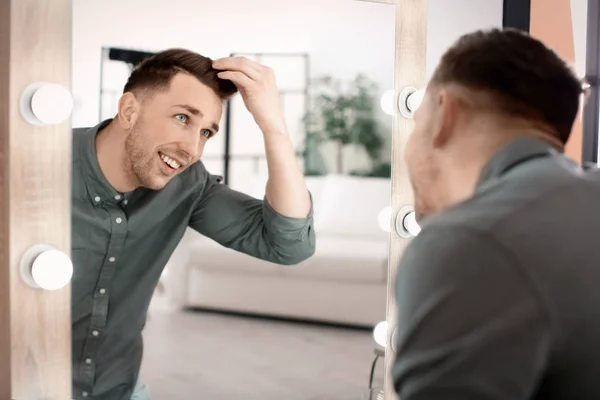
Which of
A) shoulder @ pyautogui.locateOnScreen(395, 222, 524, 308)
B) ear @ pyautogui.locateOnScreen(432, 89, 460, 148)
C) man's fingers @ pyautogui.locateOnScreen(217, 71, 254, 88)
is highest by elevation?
man's fingers @ pyautogui.locateOnScreen(217, 71, 254, 88)

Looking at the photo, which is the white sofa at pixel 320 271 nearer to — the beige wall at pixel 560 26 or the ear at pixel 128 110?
the ear at pixel 128 110

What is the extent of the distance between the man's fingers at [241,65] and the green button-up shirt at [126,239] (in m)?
0.16

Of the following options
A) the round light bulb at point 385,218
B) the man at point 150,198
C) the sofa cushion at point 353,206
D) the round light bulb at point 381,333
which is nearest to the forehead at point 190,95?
the man at point 150,198

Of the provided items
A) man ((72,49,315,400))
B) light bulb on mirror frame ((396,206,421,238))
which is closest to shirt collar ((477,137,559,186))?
man ((72,49,315,400))

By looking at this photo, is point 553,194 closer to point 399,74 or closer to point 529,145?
point 529,145

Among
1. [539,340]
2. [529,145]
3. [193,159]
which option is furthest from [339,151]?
[539,340]

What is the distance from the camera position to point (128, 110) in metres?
0.98

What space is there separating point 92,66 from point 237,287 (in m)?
0.42

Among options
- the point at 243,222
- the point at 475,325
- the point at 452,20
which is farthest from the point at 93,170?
the point at 452,20

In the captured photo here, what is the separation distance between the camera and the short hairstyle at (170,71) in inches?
38.9

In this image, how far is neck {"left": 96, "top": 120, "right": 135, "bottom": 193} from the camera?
0.98 meters

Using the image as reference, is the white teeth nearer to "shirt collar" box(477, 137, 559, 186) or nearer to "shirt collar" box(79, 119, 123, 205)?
"shirt collar" box(79, 119, 123, 205)

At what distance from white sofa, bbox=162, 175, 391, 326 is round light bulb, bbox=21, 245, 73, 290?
0.16m

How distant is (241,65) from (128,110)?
0.19 metres
